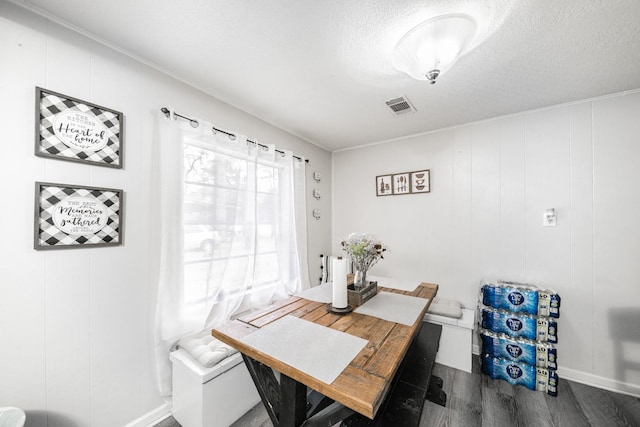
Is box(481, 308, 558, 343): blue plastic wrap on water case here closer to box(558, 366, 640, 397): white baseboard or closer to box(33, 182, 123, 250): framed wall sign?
box(558, 366, 640, 397): white baseboard

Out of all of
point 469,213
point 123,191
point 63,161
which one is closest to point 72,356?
point 123,191

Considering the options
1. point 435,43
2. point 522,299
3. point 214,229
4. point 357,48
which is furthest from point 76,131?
point 522,299

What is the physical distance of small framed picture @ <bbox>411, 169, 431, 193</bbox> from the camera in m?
2.79

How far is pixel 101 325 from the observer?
4.58 feet

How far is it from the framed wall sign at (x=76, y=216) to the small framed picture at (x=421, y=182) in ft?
9.24

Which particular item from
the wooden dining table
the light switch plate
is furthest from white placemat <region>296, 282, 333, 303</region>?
the light switch plate

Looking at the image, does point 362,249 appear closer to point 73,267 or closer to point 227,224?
point 227,224

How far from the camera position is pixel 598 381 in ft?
6.49

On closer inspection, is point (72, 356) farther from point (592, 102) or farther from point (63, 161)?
point (592, 102)

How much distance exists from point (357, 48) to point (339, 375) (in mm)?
1738

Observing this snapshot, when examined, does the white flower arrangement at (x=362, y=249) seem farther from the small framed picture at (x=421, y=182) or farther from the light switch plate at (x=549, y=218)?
the light switch plate at (x=549, y=218)

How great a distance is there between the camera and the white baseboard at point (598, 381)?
6.16 ft

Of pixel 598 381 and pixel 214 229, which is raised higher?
pixel 214 229

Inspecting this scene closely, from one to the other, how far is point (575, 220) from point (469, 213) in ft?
2.64
